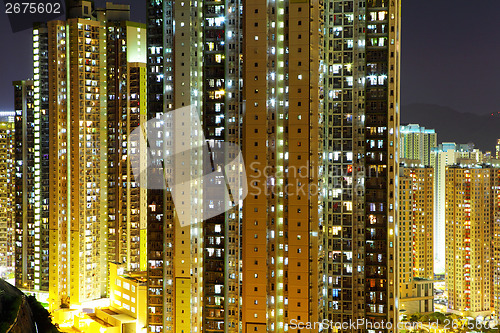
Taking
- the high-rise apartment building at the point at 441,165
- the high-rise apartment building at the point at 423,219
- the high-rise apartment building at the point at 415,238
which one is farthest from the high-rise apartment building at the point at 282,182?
the high-rise apartment building at the point at 441,165

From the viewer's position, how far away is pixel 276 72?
19125 millimetres

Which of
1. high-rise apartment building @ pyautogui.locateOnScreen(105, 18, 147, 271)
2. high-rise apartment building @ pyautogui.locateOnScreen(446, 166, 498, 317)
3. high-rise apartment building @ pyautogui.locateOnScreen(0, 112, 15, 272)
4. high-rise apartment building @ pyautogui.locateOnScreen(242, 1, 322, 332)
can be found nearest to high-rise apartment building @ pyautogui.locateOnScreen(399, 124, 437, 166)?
high-rise apartment building @ pyautogui.locateOnScreen(446, 166, 498, 317)

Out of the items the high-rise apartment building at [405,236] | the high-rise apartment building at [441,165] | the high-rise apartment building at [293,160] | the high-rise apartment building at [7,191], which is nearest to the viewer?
the high-rise apartment building at [293,160]

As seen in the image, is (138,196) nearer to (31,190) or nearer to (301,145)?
(31,190)

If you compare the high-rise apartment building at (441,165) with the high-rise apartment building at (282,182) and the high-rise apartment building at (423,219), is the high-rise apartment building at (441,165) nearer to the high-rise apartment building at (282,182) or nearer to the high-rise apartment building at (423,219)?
the high-rise apartment building at (423,219)

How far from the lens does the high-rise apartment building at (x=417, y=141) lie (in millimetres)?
46594

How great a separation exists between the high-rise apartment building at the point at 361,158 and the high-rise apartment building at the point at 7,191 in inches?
1011

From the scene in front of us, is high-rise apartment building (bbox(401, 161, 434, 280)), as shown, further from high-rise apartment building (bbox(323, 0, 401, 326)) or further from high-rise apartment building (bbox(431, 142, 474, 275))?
high-rise apartment building (bbox(323, 0, 401, 326))

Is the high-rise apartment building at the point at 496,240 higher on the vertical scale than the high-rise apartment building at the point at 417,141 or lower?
lower

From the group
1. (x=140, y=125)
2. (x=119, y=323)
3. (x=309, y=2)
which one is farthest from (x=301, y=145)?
(x=140, y=125)

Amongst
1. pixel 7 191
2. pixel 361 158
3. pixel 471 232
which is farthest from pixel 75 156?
pixel 471 232

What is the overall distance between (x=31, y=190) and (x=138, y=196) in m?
7.95

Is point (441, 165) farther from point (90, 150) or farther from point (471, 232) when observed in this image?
point (90, 150)

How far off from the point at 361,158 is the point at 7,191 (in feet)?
93.0
